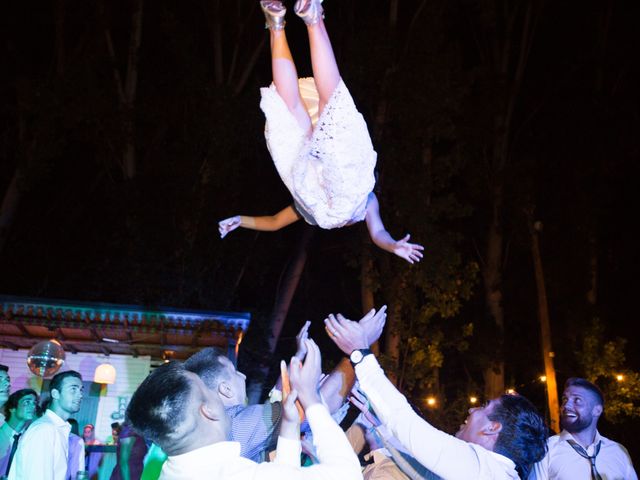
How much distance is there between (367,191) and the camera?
3205mm

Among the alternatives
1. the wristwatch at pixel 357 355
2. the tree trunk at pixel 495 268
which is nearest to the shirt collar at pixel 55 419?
the wristwatch at pixel 357 355

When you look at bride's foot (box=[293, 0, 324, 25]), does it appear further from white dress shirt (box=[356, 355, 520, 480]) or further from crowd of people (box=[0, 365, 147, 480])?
crowd of people (box=[0, 365, 147, 480])

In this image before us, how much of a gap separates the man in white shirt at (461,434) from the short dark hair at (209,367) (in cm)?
41

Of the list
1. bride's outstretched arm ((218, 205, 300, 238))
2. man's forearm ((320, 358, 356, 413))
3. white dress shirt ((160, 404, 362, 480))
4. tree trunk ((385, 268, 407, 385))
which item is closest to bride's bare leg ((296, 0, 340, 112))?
bride's outstretched arm ((218, 205, 300, 238))

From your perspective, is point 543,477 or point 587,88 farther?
point 587,88

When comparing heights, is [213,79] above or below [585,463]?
above

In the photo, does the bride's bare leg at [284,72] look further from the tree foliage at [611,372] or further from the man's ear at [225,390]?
the tree foliage at [611,372]

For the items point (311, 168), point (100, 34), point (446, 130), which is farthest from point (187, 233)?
point (311, 168)

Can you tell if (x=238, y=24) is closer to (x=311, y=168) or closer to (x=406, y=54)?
(x=406, y=54)

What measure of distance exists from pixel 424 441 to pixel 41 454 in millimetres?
2178

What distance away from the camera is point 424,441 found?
2.12 meters

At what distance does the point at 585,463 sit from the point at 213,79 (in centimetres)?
918

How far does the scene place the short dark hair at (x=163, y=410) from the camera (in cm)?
172

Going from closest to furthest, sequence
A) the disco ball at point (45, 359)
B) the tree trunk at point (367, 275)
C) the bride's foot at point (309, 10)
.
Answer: the bride's foot at point (309, 10) < the disco ball at point (45, 359) < the tree trunk at point (367, 275)
